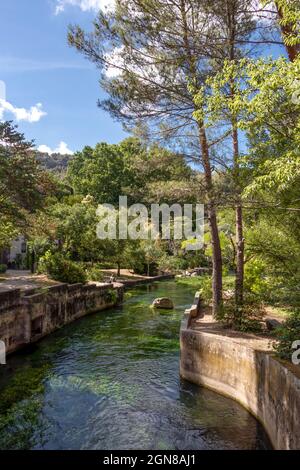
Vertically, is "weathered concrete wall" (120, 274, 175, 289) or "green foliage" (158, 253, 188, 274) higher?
"green foliage" (158, 253, 188, 274)

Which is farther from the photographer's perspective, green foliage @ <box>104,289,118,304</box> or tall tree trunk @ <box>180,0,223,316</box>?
green foliage @ <box>104,289,118,304</box>

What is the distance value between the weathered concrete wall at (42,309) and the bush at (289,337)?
9552 mm

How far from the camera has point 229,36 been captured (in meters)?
12.4

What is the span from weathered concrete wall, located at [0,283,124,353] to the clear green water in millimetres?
679

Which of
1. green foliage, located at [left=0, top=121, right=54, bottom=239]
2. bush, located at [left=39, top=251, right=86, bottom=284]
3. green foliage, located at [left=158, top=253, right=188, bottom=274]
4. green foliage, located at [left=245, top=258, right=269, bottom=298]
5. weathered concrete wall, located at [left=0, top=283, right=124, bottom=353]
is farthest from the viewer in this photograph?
green foliage, located at [left=158, top=253, right=188, bottom=274]

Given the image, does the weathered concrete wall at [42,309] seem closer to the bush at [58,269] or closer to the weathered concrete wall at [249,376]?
the bush at [58,269]

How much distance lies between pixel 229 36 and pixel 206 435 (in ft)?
37.8

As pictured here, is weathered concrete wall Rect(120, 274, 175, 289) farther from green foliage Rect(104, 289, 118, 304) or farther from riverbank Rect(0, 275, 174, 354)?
riverbank Rect(0, 275, 174, 354)

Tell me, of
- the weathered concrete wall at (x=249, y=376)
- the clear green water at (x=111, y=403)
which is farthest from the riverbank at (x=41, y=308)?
the weathered concrete wall at (x=249, y=376)

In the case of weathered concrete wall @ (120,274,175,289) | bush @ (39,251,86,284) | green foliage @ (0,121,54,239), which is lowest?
weathered concrete wall @ (120,274,175,289)

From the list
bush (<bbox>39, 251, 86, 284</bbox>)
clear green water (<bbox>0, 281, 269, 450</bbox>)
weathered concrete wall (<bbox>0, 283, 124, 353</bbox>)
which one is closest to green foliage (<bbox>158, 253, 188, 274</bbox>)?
weathered concrete wall (<bbox>0, 283, 124, 353</bbox>)

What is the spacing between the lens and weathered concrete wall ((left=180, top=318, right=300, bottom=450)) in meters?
6.61
